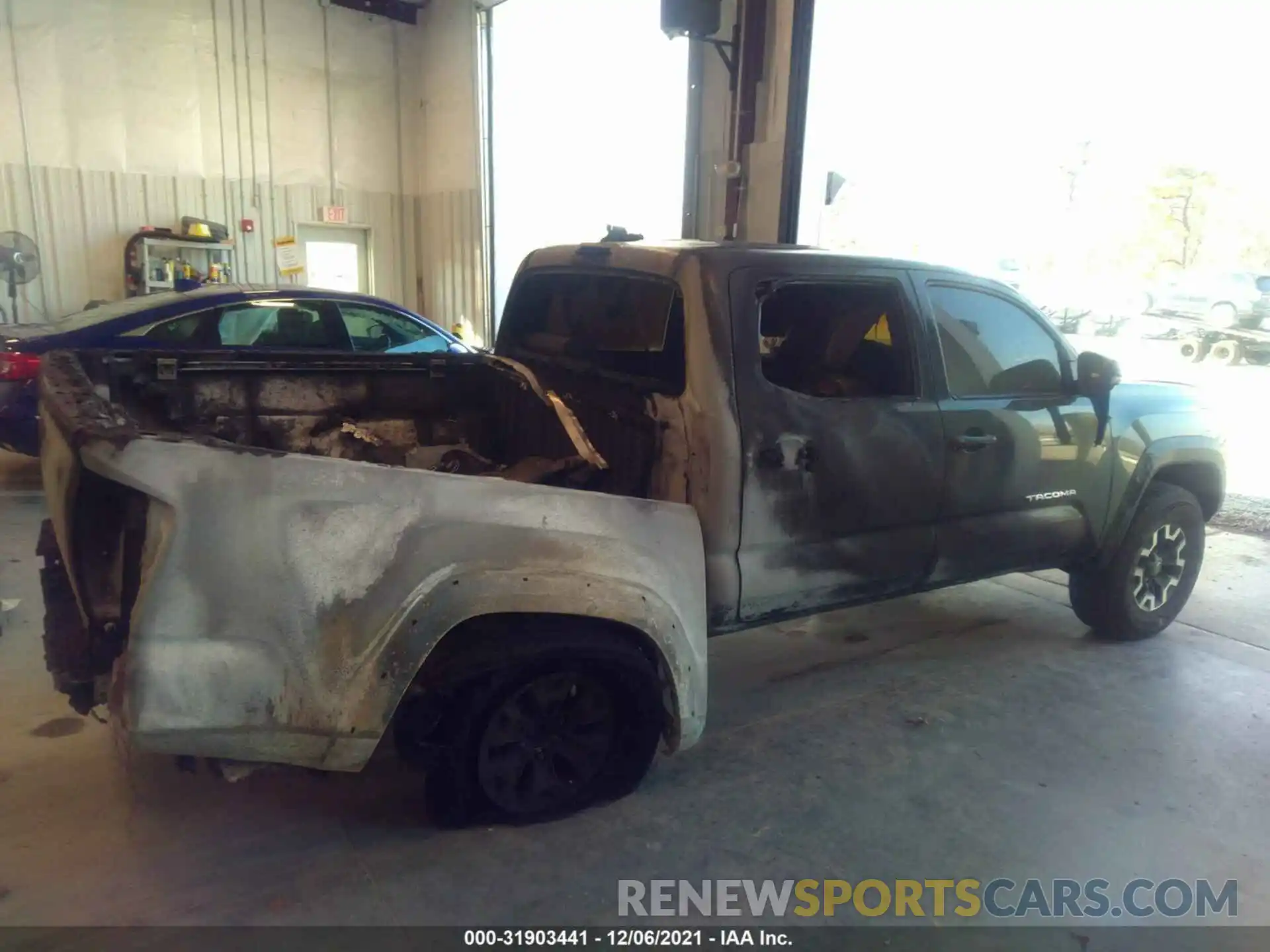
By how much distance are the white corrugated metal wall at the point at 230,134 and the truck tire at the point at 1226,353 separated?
840 centimetres

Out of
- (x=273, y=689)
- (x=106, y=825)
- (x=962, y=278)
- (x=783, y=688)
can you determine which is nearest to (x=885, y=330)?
(x=962, y=278)

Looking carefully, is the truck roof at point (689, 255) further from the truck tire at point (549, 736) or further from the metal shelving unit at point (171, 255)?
the metal shelving unit at point (171, 255)

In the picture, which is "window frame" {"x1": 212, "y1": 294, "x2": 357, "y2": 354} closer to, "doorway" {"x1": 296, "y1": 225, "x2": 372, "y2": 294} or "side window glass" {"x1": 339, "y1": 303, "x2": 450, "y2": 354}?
"side window glass" {"x1": 339, "y1": 303, "x2": 450, "y2": 354}

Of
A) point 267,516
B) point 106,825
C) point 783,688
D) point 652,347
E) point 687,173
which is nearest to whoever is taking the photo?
point 267,516

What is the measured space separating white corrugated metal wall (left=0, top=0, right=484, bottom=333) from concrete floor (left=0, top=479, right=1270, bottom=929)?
26.7ft

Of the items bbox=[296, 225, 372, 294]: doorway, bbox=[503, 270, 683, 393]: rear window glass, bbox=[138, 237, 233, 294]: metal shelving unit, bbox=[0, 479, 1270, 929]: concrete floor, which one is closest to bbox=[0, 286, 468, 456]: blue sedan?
bbox=[503, 270, 683, 393]: rear window glass

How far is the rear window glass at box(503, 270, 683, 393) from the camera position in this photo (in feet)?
9.49

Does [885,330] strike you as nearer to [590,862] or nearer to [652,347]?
[652,347]

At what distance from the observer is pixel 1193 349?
918 centimetres

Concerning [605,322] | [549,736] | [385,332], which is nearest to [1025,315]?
[605,322]

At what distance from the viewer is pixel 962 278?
3.44 metres

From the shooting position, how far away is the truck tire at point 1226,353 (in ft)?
28.6

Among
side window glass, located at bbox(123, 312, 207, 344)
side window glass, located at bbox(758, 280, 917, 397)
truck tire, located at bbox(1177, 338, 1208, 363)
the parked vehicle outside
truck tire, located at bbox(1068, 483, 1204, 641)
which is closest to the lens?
side window glass, located at bbox(758, 280, 917, 397)

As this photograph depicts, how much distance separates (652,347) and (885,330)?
0.94m
